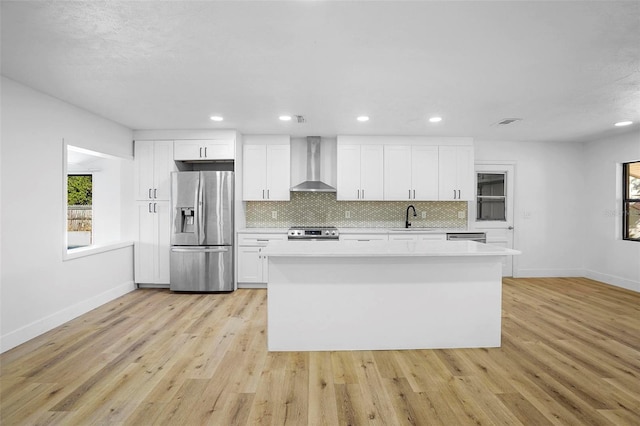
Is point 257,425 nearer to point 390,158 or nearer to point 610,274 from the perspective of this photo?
point 390,158

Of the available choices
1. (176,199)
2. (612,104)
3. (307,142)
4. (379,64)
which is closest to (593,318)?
(612,104)

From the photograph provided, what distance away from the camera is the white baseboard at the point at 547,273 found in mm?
5785

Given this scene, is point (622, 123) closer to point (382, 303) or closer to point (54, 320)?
point (382, 303)

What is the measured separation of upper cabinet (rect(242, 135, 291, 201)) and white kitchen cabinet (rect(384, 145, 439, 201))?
1.68 m

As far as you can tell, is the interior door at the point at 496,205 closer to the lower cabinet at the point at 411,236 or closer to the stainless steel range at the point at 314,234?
the lower cabinet at the point at 411,236

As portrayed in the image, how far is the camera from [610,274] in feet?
17.6

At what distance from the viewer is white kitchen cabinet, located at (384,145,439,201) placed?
5355 millimetres

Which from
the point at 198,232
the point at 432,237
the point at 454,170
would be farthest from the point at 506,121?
the point at 198,232

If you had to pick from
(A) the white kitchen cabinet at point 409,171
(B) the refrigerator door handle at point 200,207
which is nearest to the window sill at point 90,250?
(B) the refrigerator door handle at point 200,207

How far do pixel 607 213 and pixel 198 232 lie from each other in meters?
6.73

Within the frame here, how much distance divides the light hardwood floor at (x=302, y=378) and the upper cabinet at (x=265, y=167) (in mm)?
2269

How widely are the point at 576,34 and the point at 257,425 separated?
322 centimetres

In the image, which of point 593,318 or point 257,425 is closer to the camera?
point 257,425

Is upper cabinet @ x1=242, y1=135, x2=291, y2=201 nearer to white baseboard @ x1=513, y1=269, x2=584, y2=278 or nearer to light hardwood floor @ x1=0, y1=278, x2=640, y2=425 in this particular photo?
light hardwood floor @ x1=0, y1=278, x2=640, y2=425
